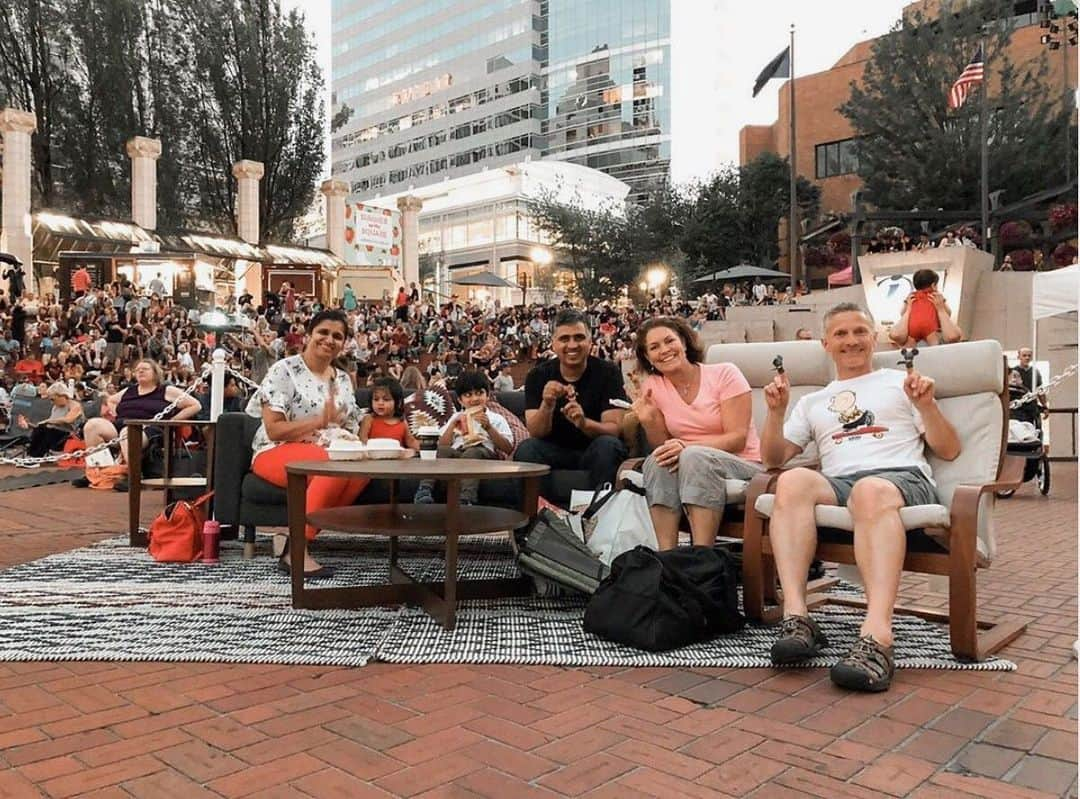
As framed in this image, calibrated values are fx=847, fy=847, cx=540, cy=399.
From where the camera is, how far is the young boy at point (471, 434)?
4520mm

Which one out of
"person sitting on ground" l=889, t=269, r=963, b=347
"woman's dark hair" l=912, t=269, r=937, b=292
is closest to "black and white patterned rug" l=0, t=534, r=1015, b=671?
"person sitting on ground" l=889, t=269, r=963, b=347

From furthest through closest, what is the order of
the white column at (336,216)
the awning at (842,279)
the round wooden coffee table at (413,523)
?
1. the white column at (336,216)
2. the awning at (842,279)
3. the round wooden coffee table at (413,523)

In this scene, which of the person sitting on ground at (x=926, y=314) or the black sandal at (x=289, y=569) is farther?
the person sitting on ground at (x=926, y=314)

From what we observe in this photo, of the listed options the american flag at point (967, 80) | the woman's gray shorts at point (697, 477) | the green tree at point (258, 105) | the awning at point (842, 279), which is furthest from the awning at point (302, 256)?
the woman's gray shorts at point (697, 477)

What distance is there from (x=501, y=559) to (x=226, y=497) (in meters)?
1.46

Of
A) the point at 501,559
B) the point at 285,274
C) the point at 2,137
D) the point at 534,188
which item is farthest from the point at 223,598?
the point at 534,188

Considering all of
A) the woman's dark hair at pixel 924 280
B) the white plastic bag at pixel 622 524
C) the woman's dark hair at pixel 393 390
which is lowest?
the white plastic bag at pixel 622 524

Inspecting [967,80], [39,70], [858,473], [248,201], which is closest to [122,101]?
[39,70]

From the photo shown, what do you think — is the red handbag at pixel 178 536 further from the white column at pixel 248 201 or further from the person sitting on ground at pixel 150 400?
the white column at pixel 248 201

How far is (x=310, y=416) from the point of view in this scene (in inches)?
167

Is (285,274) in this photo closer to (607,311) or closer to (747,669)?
(607,311)

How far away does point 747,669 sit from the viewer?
2697 mm

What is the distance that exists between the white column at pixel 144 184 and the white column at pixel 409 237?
32.0 ft

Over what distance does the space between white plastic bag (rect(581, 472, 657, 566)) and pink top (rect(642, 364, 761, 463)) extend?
0.30 meters
